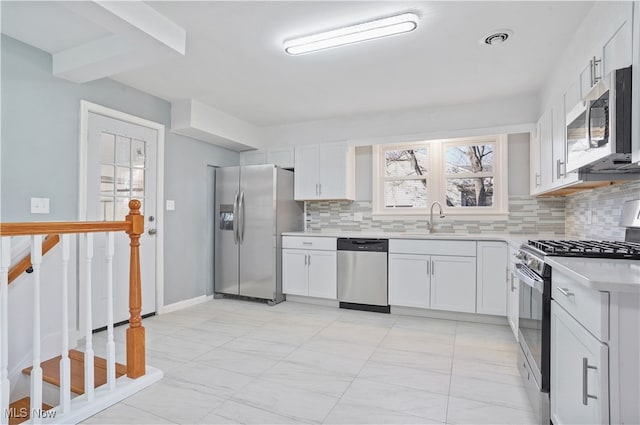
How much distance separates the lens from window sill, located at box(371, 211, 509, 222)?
3.99 metres

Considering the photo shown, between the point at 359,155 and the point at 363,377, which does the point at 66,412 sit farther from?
the point at 359,155

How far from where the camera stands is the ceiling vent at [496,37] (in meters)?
2.46

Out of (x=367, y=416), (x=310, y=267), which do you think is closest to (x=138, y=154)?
(x=310, y=267)

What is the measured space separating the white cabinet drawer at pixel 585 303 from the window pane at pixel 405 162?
2921mm

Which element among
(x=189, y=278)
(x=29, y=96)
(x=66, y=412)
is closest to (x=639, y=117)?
(x=66, y=412)

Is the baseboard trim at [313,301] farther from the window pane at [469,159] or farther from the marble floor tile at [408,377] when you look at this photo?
the window pane at [469,159]

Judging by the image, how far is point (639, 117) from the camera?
4.73 ft

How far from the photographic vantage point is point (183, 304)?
13.6 feet

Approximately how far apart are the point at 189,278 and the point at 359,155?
274cm

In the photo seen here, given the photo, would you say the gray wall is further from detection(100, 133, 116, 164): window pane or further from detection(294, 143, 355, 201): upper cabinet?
detection(294, 143, 355, 201): upper cabinet

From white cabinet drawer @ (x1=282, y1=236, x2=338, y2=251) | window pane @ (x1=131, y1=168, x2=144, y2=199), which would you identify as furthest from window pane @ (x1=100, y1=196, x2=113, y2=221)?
white cabinet drawer @ (x1=282, y1=236, x2=338, y2=251)

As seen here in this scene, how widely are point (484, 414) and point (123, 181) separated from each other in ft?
11.9

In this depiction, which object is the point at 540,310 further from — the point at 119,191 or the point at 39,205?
the point at 119,191

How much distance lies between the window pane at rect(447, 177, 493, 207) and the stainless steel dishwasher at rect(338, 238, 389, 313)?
3.57ft
